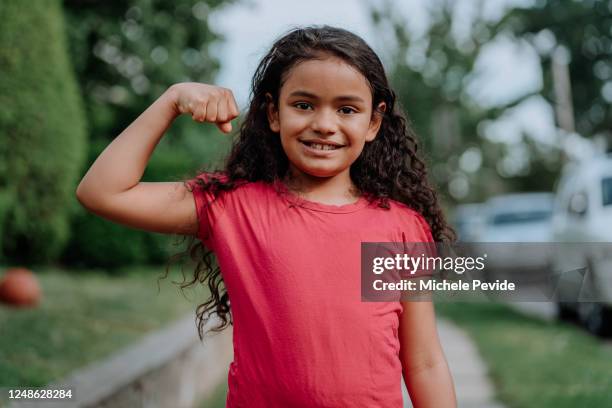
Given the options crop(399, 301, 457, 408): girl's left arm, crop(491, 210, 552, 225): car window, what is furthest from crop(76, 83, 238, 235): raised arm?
crop(491, 210, 552, 225): car window

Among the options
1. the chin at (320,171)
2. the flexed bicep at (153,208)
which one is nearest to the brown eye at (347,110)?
the chin at (320,171)

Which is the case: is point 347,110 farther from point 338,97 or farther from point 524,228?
point 524,228

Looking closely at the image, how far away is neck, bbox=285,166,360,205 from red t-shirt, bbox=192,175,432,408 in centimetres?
8

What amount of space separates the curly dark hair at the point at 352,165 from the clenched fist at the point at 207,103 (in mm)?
160

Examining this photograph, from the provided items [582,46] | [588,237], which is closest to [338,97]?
[588,237]

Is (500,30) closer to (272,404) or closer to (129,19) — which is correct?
(129,19)

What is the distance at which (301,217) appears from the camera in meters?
1.84

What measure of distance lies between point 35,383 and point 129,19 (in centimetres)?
882

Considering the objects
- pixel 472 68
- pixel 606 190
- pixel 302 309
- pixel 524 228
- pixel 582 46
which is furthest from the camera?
pixel 582 46

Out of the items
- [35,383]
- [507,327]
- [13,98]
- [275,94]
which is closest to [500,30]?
[507,327]

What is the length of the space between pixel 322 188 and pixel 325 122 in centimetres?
18

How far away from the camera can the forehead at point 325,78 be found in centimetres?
188

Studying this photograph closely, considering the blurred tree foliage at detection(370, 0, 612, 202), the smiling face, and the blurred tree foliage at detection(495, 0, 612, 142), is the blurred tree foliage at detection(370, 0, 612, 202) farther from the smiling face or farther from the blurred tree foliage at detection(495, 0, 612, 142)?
the smiling face

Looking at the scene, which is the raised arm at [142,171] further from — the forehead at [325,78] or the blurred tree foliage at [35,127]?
the blurred tree foliage at [35,127]
